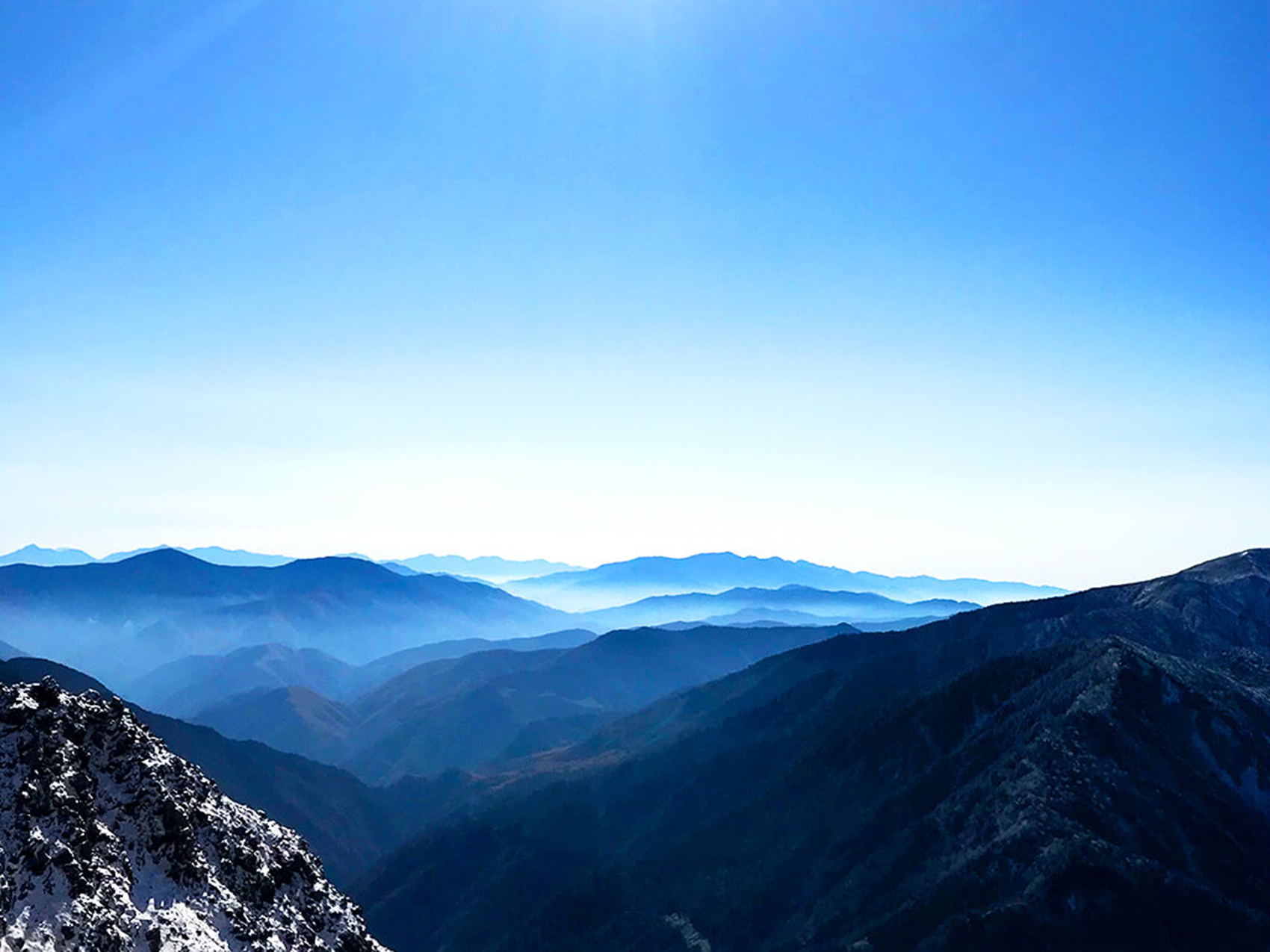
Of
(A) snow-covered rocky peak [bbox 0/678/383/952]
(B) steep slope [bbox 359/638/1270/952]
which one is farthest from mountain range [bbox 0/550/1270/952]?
(B) steep slope [bbox 359/638/1270/952]

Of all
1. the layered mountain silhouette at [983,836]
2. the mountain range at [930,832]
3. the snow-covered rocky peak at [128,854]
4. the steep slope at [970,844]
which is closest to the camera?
the snow-covered rocky peak at [128,854]

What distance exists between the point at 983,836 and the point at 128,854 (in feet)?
383

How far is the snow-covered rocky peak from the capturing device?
43.3 m

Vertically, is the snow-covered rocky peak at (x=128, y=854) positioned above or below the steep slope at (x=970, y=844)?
above

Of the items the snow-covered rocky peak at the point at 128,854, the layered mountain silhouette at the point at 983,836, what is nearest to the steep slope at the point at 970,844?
the layered mountain silhouette at the point at 983,836

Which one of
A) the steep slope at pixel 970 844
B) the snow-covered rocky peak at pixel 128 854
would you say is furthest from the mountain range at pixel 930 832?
the steep slope at pixel 970 844

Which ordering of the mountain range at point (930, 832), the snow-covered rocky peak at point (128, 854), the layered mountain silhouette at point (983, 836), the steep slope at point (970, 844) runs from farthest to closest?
the layered mountain silhouette at point (983, 836)
the steep slope at point (970, 844)
the mountain range at point (930, 832)
the snow-covered rocky peak at point (128, 854)

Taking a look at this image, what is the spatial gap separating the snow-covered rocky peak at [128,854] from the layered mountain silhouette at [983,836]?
89.8 metres

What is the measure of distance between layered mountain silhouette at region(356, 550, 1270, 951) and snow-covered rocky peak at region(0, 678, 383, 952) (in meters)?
89.8

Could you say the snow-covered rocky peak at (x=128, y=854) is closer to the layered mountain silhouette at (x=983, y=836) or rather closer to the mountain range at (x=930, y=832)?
Result: the mountain range at (x=930, y=832)

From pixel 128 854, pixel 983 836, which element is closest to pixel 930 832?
pixel 983 836

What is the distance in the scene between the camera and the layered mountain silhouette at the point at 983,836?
372ft

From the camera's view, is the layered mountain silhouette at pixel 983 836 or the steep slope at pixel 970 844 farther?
→ the layered mountain silhouette at pixel 983 836

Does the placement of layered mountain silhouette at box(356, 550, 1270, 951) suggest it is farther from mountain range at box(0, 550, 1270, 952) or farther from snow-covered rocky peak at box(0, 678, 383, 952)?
snow-covered rocky peak at box(0, 678, 383, 952)
